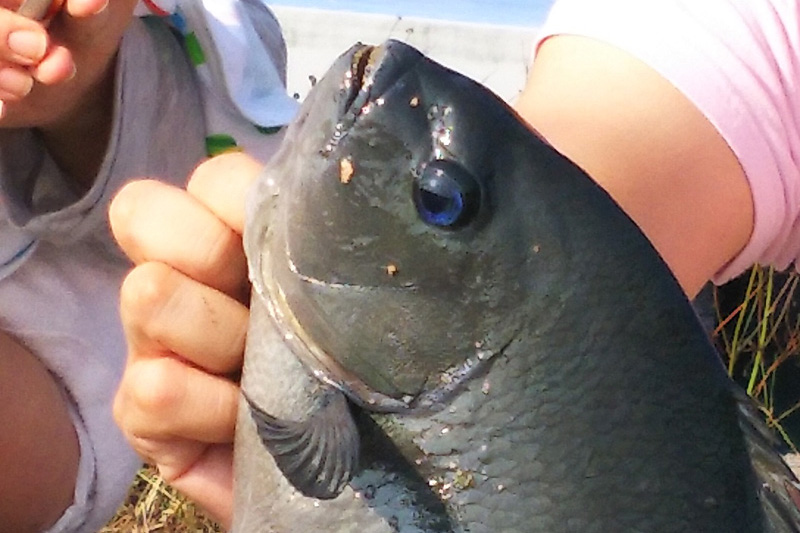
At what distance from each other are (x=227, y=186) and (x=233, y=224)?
0.09 feet

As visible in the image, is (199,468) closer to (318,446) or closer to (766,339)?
(318,446)

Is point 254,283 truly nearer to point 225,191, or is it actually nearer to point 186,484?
point 225,191

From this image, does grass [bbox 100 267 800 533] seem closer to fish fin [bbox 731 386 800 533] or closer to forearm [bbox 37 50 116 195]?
forearm [bbox 37 50 116 195]

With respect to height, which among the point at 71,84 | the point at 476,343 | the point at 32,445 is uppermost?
the point at 476,343

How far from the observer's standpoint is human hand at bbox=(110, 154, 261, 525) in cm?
68

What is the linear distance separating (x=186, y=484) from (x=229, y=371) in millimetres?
119

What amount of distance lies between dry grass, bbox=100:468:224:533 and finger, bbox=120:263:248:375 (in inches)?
47.4

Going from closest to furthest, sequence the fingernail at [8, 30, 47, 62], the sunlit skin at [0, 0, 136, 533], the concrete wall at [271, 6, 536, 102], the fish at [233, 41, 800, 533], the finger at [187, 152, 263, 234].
→ the fish at [233, 41, 800, 533], the finger at [187, 152, 263, 234], the fingernail at [8, 30, 47, 62], the sunlit skin at [0, 0, 136, 533], the concrete wall at [271, 6, 536, 102]

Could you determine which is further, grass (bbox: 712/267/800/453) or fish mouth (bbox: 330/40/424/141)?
grass (bbox: 712/267/800/453)

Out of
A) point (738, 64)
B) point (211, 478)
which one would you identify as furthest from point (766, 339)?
point (211, 478)

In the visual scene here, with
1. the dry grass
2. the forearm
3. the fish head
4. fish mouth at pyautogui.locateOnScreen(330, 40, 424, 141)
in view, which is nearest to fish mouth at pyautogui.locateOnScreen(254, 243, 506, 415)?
the fish head

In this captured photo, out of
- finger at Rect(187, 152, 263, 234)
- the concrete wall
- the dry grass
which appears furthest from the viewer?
the concrete wall

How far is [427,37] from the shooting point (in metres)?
2.16

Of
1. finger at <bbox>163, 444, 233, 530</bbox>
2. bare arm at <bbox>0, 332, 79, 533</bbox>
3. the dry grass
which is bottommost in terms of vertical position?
the dry grass
